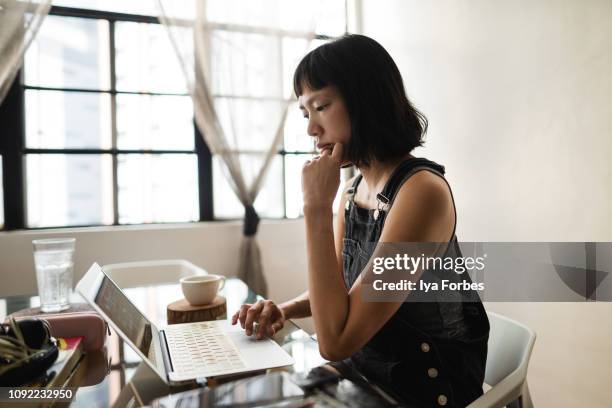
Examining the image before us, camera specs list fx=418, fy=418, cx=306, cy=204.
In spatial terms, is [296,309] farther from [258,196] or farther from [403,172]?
[258,196]

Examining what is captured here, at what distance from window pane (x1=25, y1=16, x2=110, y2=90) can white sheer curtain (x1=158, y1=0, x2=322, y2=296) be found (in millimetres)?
435

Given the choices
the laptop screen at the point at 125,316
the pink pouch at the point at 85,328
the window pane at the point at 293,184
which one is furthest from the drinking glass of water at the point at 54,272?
the window pane at the point at 293,184

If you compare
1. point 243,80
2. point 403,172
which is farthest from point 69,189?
point 403,172

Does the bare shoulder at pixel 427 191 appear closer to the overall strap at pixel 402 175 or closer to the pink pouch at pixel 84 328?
the overall strap at pixel 402 175

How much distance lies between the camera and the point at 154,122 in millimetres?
2611

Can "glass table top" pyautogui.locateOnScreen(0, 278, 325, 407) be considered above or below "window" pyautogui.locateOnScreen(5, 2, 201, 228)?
below

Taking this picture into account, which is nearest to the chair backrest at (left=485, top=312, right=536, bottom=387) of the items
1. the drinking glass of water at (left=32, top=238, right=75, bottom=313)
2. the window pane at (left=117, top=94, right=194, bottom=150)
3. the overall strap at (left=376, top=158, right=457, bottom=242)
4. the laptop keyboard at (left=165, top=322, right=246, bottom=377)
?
the overall strap at (left=376, top=158, right=457, bottom=242)

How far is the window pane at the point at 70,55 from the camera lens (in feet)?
7.88

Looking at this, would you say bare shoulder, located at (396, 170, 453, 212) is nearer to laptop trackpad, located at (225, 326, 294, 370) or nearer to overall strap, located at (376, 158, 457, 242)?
overall strap, located at (376, 158, 457, 242)

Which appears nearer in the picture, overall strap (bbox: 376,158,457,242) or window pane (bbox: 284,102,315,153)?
overall strap (bbox: 376,158,457,242)

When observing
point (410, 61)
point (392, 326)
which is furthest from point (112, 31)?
point (392, 326)

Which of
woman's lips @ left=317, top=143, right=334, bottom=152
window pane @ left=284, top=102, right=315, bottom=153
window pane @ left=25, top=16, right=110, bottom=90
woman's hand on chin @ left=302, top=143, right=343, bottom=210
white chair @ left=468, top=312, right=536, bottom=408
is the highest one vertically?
window pane @ left=25, top=16, right=110, bottom=90

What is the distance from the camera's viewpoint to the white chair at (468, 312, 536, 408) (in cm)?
79

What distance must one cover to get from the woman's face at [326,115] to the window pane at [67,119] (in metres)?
1.89
